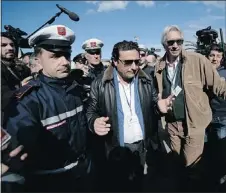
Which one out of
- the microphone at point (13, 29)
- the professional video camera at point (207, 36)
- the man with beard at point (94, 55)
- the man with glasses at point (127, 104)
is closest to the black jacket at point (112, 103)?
the man with glasses at point (127, 104)

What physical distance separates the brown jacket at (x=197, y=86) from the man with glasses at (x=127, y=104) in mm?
522

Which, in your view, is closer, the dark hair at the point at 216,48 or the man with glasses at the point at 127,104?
the man with glasses at the point at 127,104

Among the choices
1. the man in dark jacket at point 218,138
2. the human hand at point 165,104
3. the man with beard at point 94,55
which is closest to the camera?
the human hand at point 165,104

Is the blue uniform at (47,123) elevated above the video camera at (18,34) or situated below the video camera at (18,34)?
below

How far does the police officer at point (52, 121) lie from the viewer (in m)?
1.81

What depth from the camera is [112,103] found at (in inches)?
114

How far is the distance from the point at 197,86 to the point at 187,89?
14 centimetres

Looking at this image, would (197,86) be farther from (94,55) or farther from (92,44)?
(92,44)

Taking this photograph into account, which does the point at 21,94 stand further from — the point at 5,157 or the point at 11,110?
the point at 5,157

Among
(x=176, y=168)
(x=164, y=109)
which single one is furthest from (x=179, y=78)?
(x=176, y=168)

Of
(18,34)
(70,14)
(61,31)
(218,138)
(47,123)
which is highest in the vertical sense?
(70,14)

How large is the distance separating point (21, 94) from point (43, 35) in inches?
21.7

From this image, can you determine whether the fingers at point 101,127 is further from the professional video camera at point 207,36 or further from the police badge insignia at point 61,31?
the professional video camera at point 207,36

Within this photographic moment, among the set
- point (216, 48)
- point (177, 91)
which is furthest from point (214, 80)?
point (216, 48)
